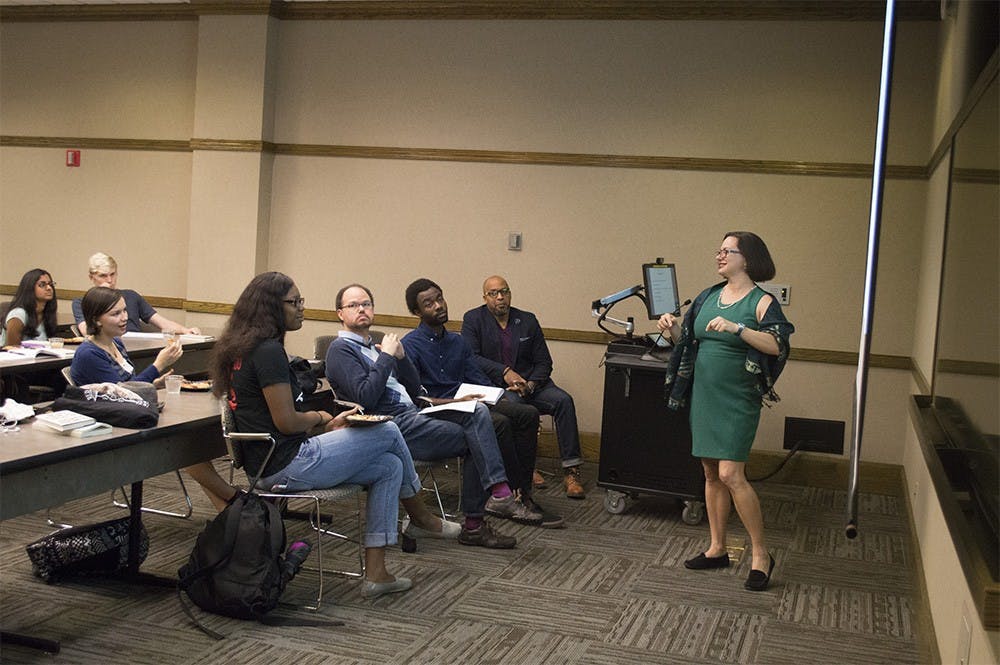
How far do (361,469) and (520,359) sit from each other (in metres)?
2.36

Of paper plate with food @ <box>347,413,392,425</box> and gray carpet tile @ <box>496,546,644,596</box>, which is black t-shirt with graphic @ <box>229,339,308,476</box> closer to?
paper plate with food @ <box>347,413,392,425</box>

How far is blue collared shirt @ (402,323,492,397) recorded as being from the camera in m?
5.38

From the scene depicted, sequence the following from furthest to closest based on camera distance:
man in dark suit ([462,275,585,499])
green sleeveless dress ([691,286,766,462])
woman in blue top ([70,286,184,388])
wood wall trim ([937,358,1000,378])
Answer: man in dark suit ([462,275,585,499]), green sleeveless dress ([691,286,766,462]), woman in blue top ([70,286,184,388]), wood wall trim ([937,358,1000,378])

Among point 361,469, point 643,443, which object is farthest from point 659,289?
point 361,469

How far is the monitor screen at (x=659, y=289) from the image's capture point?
5688 mm

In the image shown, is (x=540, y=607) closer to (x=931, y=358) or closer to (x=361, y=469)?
(x=361, y=469)

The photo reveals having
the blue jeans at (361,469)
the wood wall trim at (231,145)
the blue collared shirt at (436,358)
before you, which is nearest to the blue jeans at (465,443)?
the blue collared shirt at (436,358)

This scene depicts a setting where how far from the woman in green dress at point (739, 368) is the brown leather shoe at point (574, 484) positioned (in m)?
1.54

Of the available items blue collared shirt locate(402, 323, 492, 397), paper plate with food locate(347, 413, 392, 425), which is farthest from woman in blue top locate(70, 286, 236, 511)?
blue collared shirt locate(402, 323, 492, 397)

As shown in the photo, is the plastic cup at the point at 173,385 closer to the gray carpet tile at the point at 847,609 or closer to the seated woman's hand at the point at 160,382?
the seated woman's hand at the point at 160,382

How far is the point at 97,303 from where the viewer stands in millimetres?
4344

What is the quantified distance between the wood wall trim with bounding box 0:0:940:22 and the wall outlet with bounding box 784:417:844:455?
2489 mm

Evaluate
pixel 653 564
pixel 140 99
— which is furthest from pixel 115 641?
pixel 140 99

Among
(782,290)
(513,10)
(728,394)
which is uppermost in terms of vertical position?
(513,10)
